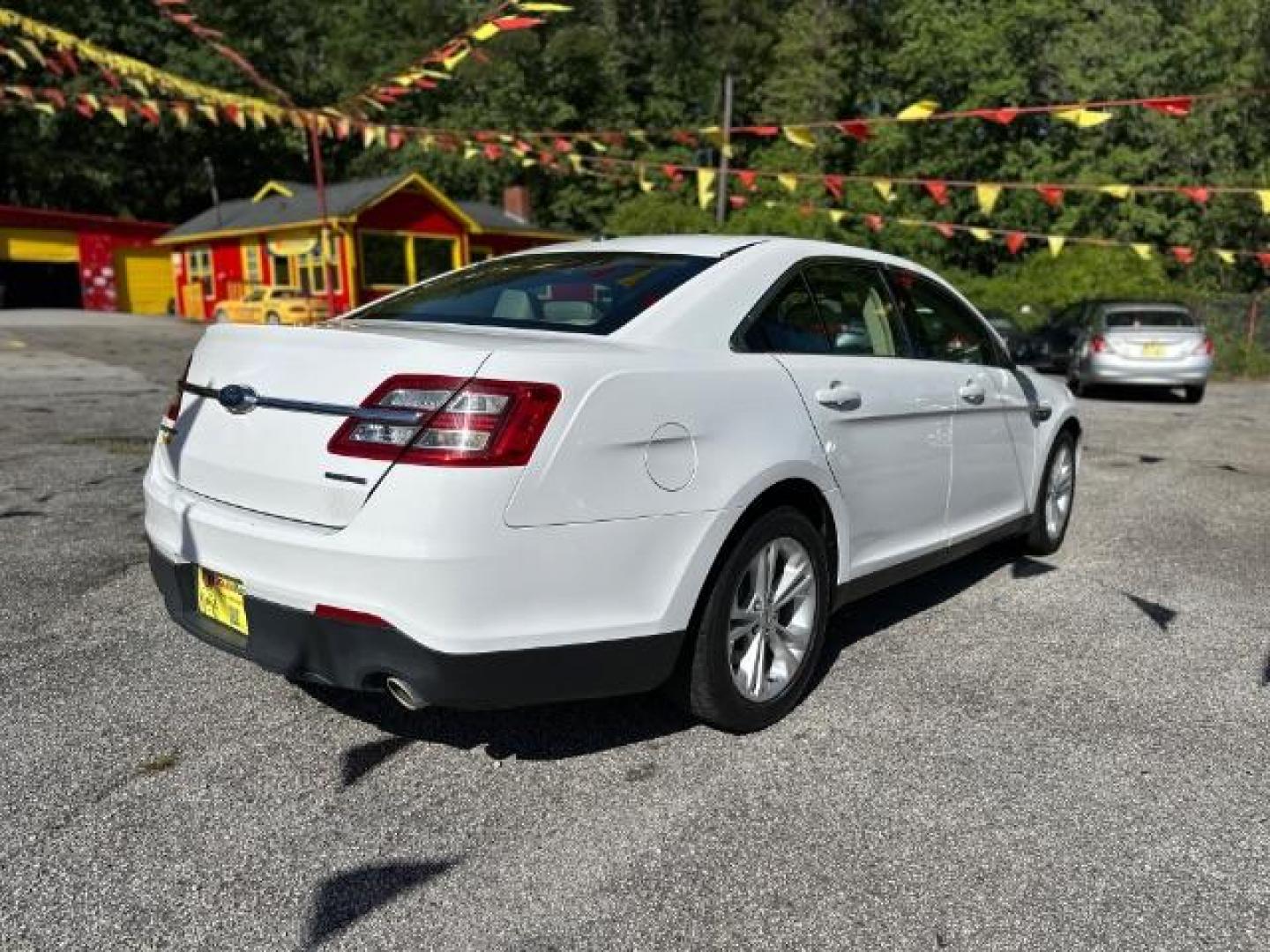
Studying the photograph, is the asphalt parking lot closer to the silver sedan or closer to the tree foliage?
the silver sedan

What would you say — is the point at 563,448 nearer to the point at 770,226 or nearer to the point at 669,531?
the point at 669,531

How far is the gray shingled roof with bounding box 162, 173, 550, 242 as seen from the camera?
1212 inches

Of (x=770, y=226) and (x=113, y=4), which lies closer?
(x=770, y=226)

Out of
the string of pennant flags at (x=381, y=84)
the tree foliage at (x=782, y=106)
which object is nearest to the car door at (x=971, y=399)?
the string of pennant flags at (x=381, y=84)

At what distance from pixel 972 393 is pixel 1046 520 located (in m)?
1.41

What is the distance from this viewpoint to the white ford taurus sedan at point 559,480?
258 cm

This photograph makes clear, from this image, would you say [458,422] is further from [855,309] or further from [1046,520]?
[1046,520]

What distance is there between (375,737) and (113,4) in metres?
53.9

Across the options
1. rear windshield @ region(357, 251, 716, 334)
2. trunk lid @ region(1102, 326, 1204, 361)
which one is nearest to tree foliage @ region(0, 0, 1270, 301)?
trunk lid @ region(1102, 326, 1204, 361)

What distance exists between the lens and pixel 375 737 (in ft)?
10.6

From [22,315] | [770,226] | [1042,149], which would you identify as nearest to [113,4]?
[22,315]

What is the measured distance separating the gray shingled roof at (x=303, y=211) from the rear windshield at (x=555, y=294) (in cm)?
2760

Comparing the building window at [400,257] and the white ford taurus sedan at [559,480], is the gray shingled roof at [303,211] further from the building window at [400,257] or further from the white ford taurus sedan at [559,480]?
the white ford taurus sedan at [559,480]

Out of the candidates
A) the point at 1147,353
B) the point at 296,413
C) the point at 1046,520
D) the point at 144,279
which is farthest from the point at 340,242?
the point at 296,413
